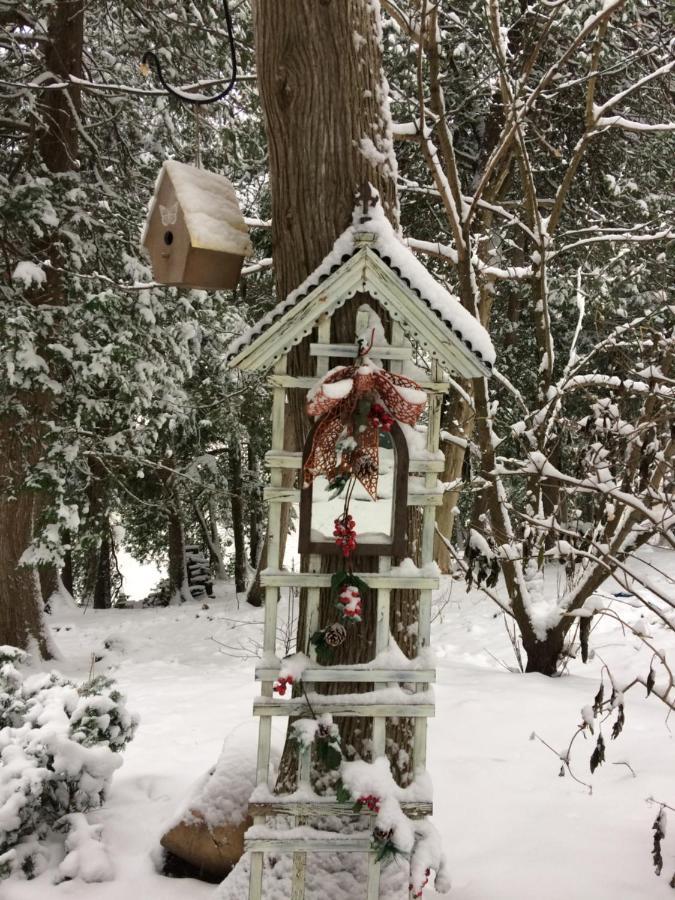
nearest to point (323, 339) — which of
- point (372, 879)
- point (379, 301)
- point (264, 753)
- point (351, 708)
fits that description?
point (379, 301)

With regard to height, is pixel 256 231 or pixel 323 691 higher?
pixel 256 231

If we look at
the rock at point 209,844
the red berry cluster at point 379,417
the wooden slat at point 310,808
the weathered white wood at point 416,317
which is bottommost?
the rock at point 209,844

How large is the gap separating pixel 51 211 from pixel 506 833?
555cm

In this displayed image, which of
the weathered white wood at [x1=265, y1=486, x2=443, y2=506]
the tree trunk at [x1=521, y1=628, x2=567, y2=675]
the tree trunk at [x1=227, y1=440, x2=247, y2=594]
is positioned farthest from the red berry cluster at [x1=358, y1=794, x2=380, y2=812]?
the tree trunk at [x1=227, y1=440, x2=247, y2=594]

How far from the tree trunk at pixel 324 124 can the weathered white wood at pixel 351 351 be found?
0.61ft

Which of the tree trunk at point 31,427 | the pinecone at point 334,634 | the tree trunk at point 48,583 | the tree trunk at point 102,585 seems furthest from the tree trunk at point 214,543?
the pinecone at point 334,634

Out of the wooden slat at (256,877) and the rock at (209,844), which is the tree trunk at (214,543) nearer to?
the rock at (209,844)

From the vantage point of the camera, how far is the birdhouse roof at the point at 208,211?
2.88 m

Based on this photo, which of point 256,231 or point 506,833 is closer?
point 506,833

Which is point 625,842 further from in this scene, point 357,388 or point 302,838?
point 357,388

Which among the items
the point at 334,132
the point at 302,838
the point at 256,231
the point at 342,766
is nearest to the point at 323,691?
the point at 342,766

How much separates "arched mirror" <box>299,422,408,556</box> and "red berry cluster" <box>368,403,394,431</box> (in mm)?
128

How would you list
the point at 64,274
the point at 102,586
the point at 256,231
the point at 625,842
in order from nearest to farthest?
the point at 625,842 < the point at 64,274 < the point at 256,231 < the point at 102,586

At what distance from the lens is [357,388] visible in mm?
2502
